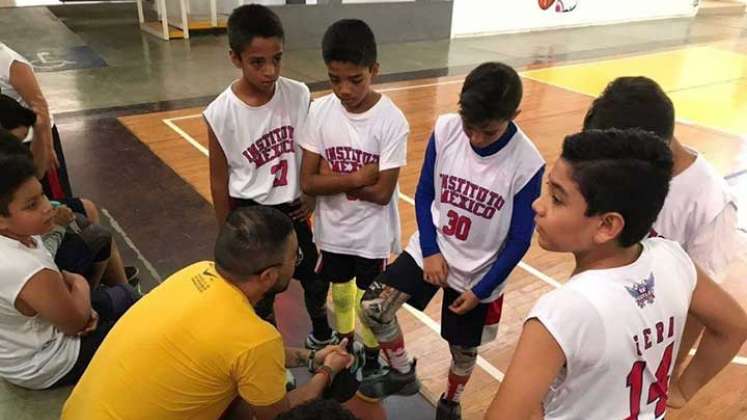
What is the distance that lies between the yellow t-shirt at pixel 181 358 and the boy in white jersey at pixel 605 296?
70cm

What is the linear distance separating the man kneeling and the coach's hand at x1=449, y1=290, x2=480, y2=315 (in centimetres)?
69

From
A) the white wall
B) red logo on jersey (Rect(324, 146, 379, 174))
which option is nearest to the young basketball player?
red logo on jersey (Rect(324, 146, 379, 174))

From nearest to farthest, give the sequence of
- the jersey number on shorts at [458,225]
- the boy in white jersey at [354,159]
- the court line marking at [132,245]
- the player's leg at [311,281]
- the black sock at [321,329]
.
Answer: the jersey number on shorts at [458,225] < the boy in white jersey at [354,159] < the player's leg at [311,281] < the black sock at [321,329] < the court line marking at [132,245]

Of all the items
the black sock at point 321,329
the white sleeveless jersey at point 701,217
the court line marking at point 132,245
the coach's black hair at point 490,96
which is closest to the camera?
the white sleeveless jersey at point 701,217

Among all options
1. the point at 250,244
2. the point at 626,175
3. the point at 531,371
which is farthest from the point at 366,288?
the point at 626,175

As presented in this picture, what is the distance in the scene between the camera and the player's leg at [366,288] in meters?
2.46

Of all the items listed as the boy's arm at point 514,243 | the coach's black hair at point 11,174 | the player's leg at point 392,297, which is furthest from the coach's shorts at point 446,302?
the coach's black hair at point 11,174

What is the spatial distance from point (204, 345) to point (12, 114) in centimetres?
181

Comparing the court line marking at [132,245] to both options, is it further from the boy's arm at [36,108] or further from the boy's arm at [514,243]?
the boy's arm at [514,243]

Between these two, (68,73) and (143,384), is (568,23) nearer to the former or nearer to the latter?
(68,73)

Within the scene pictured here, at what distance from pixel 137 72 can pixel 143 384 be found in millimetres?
6657

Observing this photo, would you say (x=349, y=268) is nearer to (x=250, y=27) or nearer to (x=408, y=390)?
(x=408, y=390)

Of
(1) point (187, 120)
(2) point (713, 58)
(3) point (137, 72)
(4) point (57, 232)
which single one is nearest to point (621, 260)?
(4) point (57, 232)

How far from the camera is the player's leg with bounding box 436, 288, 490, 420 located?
220cm
